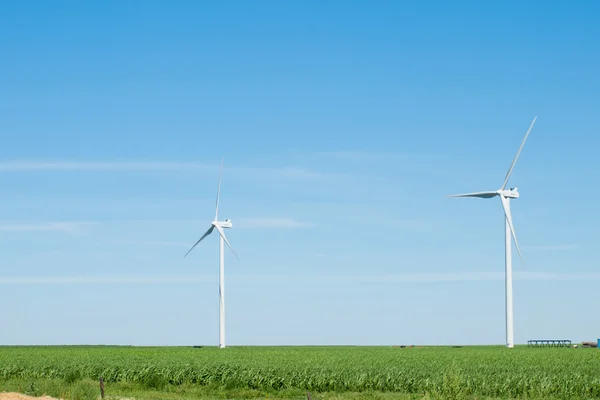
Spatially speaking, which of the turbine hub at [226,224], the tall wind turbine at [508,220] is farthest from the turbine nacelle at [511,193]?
the turbine hub at [226,224]

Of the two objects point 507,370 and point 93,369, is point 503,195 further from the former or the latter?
point 93,369

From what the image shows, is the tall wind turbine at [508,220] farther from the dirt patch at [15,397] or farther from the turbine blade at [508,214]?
the dirt patch at [15,397]

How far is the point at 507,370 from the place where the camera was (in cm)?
4550

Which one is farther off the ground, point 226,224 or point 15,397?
point 226,224

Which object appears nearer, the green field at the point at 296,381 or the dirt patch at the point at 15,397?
the dirt patch at the point at 15,397

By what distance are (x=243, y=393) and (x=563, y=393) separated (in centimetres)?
1537

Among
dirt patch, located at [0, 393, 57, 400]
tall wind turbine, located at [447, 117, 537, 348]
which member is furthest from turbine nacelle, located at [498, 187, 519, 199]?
dirt patch, located at [0, 393, 57, 400]

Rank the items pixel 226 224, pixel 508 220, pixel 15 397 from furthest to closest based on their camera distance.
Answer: pixel 226 224 < pixel 508 220 < pixel 15 397

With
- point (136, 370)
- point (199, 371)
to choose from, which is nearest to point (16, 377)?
point (136, 370)

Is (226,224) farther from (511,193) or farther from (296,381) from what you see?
(296,381)

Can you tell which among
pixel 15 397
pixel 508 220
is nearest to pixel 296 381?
pixel 15 397

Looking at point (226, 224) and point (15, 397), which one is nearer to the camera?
point (15, 397)

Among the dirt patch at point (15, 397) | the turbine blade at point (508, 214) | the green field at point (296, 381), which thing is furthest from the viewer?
the turbine blade at point (508, 214)

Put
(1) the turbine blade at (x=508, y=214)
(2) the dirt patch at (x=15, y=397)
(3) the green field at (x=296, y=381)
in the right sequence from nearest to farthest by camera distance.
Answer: (2) the dirt patch at (x=15, y=397) → (3) the green field at (x=296, y=381) → (1) the turbine blade at (x=508, y=214)
